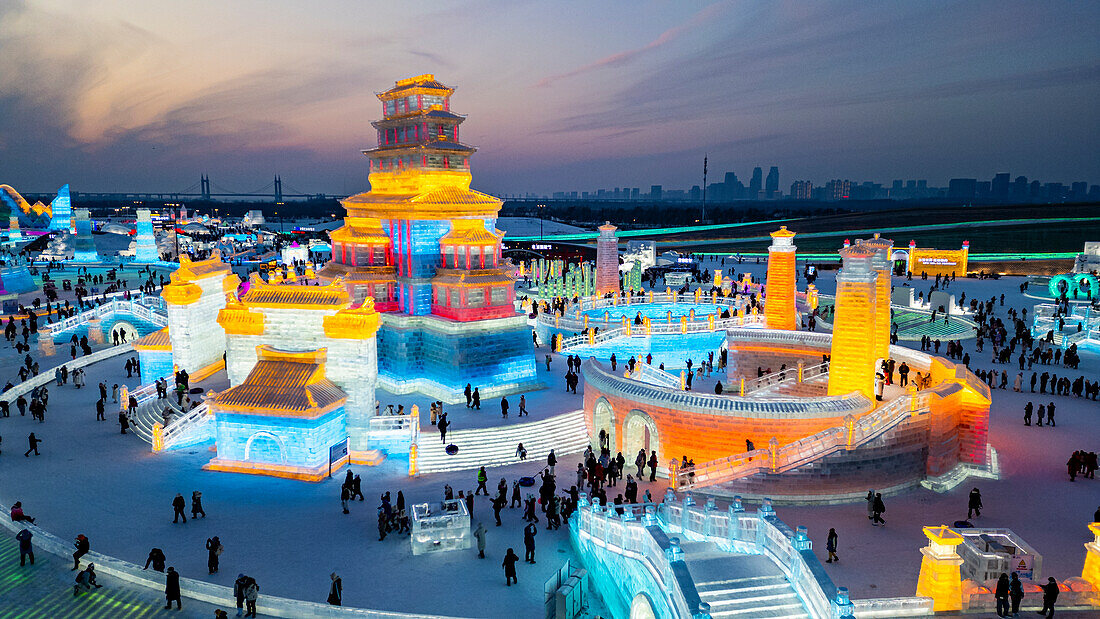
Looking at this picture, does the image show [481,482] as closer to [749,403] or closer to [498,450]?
[498,450]

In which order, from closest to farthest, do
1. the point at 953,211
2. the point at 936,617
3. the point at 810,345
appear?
the point at 936,617 < the point at 810,345 < the point at 953,211

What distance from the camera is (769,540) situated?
13.8 m

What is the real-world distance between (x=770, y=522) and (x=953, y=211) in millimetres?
99903

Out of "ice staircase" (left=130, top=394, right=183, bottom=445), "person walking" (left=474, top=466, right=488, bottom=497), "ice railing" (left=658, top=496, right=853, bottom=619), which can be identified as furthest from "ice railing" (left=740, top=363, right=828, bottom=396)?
"ice staircase" (left=130, top=394, right=183, bottom=445)

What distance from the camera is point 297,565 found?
16.0 meters

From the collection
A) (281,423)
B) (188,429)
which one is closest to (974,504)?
(281,423)

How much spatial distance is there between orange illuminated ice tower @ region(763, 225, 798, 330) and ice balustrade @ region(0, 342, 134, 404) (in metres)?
32.7

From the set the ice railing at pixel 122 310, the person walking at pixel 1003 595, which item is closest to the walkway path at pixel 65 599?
the person walking at pixel 1003 595

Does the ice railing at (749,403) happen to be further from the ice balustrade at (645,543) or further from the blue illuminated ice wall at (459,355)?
the blue illuminated ice wall at (459,355)

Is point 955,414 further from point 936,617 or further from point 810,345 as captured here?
point 936,617

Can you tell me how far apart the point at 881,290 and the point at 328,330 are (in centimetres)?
1790

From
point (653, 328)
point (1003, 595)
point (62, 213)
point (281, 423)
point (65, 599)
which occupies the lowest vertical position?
point (65, 599)

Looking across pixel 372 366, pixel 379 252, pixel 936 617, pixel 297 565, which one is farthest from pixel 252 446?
pixel 936 617

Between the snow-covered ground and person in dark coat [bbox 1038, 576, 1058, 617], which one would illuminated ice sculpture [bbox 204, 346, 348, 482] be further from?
person in dark coat [bbox 1038, 576, 1058, 617]
